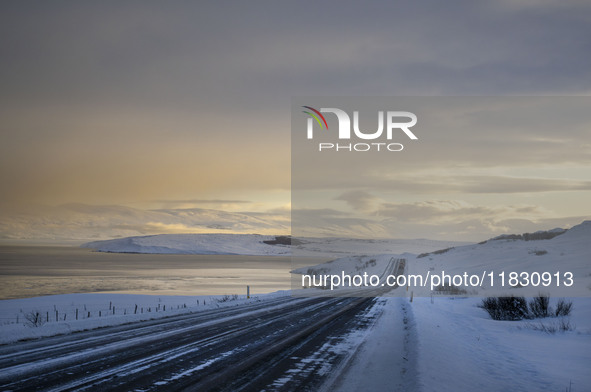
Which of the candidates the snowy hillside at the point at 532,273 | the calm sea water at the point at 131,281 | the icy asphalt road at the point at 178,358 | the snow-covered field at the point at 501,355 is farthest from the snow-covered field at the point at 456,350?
the calm sea water at the point at 131,281

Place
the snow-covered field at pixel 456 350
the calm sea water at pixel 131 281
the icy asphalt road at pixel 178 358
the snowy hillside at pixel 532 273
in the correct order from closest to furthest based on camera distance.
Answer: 1. the icy asphalt road at pixel 178 358
2. the snow-covered field at pixel 456 350
3. the snowy hillside at pixel 532 273
4. the calm sea water at pixel 131 281

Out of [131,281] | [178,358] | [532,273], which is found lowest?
[131,281]

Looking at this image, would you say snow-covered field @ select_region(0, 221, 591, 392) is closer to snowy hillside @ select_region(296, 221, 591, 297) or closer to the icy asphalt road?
the icy asphalt road

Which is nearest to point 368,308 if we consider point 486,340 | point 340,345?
point 486,340

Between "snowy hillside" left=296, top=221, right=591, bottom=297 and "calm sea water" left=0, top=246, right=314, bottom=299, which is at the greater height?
"snowy hillside" left=296, top=221, right=591, bottom=297

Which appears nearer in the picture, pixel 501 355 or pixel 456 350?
pixel 501 355

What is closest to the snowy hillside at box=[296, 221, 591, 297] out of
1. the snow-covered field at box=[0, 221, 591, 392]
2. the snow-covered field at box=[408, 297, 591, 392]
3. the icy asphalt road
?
the snow-covered field at box=[0, 221, 591, 392]

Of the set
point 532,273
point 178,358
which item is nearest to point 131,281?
point 532,273

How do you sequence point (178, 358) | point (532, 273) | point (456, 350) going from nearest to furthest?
point (178, 358), point (456, 350), point (532, 273)

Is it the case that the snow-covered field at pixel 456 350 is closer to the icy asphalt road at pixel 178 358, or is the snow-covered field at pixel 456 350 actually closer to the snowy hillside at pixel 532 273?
the icy asphalt road at pixel 178 358

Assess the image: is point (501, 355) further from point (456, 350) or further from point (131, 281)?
point (131, 281)

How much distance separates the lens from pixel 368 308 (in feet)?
80.4

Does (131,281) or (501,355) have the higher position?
(501,355)

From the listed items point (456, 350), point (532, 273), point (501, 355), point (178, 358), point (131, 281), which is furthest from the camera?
point (131, 281)
